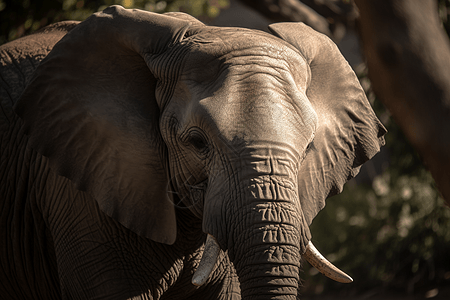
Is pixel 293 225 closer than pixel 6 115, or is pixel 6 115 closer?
pixel 293 225

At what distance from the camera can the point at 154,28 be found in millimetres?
2074

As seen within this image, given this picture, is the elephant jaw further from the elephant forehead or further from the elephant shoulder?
the elephant shoulder

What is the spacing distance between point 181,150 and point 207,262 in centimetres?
41

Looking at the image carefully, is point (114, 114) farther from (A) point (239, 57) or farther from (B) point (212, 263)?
(B) point (212, 263)

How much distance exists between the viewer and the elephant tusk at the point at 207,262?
1.77m

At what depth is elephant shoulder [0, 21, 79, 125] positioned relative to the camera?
2.65 meters

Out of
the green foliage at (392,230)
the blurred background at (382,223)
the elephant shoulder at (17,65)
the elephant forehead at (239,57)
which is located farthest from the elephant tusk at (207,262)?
the green foliage at (392,230)

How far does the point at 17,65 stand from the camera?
271cm

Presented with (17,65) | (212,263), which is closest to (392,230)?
(17,65)

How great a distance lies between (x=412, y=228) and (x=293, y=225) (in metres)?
4.26

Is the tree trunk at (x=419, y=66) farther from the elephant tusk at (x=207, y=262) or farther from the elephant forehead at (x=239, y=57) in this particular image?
the elephant tusk at (x=207, y=262)

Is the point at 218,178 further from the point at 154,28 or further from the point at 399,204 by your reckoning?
the point at 399,204

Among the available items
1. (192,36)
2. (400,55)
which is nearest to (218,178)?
(192,36)

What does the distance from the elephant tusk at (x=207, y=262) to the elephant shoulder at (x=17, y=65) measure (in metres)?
1.31
